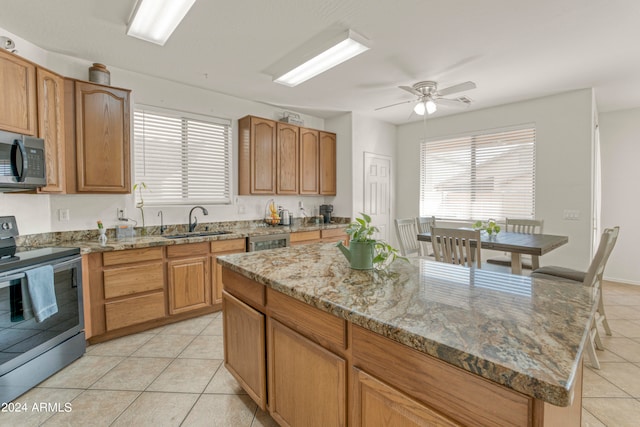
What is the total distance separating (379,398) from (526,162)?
4424 millimetres

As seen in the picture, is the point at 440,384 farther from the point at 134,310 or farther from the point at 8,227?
the point at 8,227

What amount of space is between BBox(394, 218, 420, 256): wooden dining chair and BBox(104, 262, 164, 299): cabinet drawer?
8.92 ft

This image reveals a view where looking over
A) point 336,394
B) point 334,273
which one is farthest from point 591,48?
point 336,394

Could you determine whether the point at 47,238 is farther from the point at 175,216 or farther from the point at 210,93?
the point at 210,93

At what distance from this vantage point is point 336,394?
117cm

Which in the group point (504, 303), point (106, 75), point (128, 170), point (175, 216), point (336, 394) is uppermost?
point (106, 75)

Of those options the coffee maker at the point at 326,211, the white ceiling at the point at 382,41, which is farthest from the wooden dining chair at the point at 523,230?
the coffee maker at the point at 326,211

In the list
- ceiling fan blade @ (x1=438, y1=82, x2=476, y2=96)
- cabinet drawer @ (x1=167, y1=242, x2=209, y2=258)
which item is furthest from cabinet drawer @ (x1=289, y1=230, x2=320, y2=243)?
ceiling fan blade @ (x1=438, y1=82, x2=476, y2=96)

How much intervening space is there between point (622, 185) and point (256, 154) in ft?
18.2

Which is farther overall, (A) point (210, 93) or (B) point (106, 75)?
(A) point (210, 93)

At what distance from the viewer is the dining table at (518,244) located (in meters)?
2.62

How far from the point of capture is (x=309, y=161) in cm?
461

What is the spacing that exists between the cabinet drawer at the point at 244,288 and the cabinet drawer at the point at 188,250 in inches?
51.9

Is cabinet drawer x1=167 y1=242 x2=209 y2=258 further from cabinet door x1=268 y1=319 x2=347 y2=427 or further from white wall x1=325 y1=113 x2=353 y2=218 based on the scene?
white wall x1=325 y1=113 x2=353 y2=218
